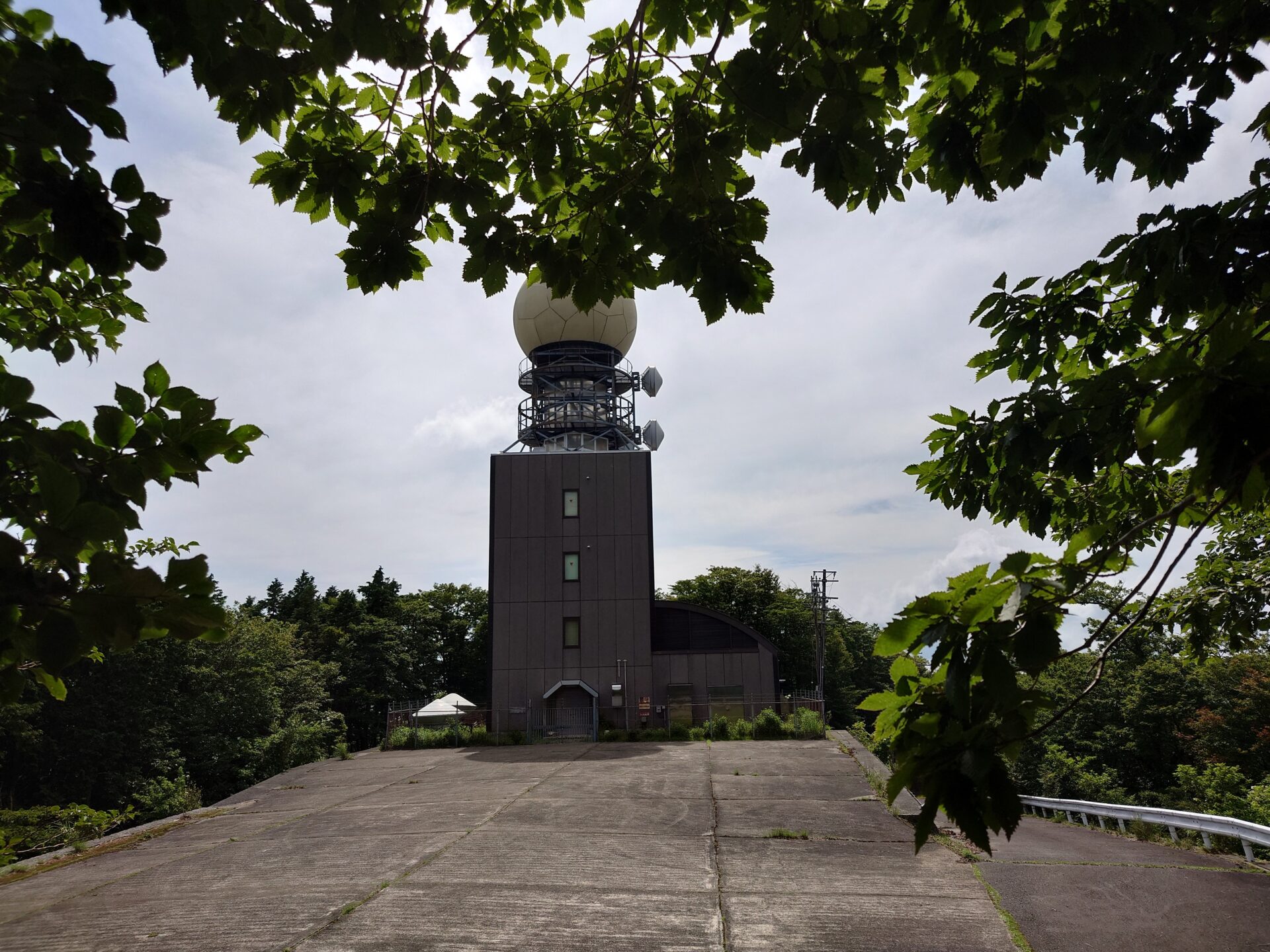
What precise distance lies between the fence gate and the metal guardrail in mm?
14220

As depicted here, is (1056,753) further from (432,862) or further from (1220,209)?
(1220,209)

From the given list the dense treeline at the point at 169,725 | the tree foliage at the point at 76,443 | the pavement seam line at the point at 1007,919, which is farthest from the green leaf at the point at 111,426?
the dense treeline at the point at 169,725

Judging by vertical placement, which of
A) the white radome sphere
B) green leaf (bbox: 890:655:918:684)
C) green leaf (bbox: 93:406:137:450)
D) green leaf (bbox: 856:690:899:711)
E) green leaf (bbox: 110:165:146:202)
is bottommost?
green leaf (bbox: 856:690:899:711)

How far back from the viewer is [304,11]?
2.84 metres

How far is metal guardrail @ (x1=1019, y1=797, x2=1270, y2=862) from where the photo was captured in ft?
23.5

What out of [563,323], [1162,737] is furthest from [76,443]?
[1162,737]

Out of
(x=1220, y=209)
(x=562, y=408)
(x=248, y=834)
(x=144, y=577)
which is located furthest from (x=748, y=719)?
(x=144, y=577)

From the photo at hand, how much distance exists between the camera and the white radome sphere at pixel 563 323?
91.5 feet

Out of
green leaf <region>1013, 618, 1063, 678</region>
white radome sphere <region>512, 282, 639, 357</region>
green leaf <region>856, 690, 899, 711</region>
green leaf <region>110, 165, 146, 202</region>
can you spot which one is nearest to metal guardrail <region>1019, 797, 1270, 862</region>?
green leaf <region>856, 690, 899, 711</region>

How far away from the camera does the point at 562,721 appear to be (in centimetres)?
2436

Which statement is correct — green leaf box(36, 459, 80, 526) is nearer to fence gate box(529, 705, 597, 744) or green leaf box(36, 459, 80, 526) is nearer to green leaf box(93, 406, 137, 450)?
green leaf box(93, 406, 137, 450)

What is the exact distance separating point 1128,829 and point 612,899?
836cm

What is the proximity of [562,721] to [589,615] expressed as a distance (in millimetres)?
3588

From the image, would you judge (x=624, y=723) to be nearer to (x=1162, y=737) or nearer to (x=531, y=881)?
(x=531, y=881)
